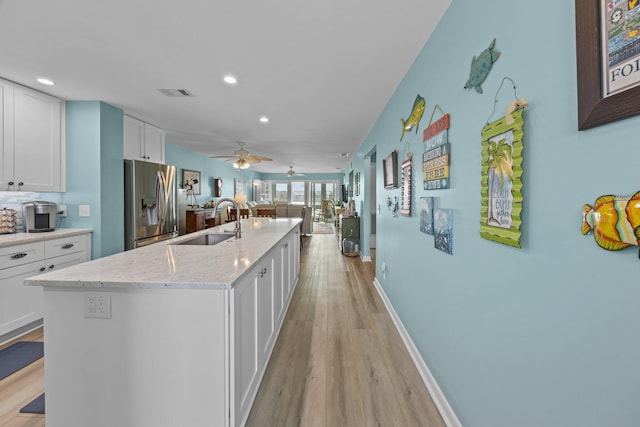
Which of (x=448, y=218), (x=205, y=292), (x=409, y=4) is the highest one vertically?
(x=409, y=4)

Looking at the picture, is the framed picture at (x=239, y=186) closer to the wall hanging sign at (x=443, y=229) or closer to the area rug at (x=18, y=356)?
the area rug at (x=18, y=356)

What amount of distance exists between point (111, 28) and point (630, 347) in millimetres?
2901

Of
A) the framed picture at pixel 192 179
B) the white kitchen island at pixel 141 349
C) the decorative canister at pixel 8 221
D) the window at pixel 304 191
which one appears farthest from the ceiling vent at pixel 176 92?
the window at pixel 304 191

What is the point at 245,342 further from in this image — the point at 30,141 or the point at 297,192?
the point at 297,192

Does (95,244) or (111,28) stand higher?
(111,28)

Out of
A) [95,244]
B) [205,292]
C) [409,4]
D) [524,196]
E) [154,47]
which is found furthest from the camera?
[95,244]

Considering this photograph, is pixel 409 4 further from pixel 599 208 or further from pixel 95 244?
pixel 95 244

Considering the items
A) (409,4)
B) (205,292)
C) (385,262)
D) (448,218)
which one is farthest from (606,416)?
(385,262)

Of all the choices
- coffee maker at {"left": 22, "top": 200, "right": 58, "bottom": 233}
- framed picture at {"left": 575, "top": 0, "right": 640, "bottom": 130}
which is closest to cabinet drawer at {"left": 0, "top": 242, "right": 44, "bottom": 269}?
coffee maker at {"left": 22, "top": 200, "right": 58, "bottom": 233}

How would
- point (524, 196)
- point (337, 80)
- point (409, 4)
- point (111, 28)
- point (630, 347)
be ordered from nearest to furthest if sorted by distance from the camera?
point (630, 347) → point (524, 196) → point (409, 4) → point (111, 28) → point (337, 80)

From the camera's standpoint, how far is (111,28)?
1817mm

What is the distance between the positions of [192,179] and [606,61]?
7116 mm

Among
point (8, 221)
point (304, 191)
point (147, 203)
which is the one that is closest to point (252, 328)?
point (147, 203)

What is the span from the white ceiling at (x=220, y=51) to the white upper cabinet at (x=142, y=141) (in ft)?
0.84
